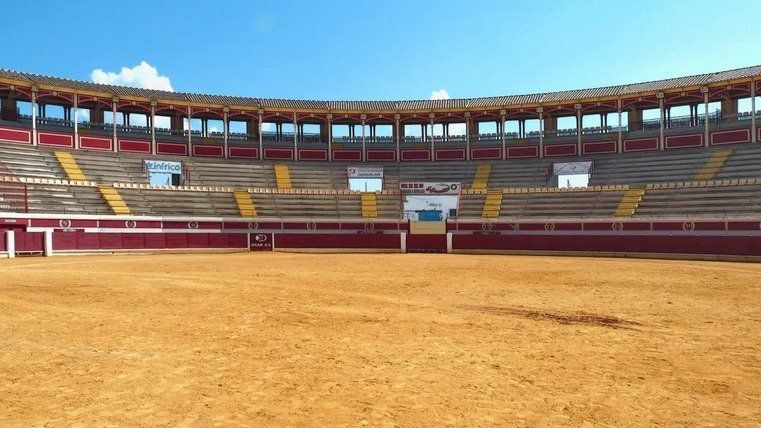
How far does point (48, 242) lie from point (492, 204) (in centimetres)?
2641

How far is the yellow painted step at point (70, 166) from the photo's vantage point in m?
29.6

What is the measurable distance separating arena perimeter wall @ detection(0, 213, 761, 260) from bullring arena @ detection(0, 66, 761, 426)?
122 mm

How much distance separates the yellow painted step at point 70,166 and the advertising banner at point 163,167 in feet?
13.8

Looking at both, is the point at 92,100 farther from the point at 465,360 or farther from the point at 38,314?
the point at 465,360

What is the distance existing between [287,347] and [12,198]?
1035 inches

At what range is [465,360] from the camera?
5.88m

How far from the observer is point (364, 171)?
1490 inches

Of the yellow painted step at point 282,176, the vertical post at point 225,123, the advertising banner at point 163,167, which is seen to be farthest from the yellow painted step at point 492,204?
the advertising banner at point 163,167

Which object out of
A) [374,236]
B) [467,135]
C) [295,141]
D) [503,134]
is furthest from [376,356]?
[503,134]

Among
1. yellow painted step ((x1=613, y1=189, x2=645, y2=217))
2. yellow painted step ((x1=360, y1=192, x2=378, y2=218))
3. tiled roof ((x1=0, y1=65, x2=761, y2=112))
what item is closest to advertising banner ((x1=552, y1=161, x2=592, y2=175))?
tiled roof ((x1=0, y1=65, x2=761, y2=112))

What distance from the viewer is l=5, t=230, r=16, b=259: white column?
23.5 metres

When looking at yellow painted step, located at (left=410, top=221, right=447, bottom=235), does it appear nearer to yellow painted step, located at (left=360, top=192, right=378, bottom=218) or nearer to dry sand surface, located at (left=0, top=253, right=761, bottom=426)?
yellow painted step, located at (left=360, top=192, right=378, bottom=218)

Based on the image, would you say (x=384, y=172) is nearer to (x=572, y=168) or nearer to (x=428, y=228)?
(x=428, y=228)

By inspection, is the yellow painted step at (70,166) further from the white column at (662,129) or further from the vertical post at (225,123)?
the white column at (662,129)
